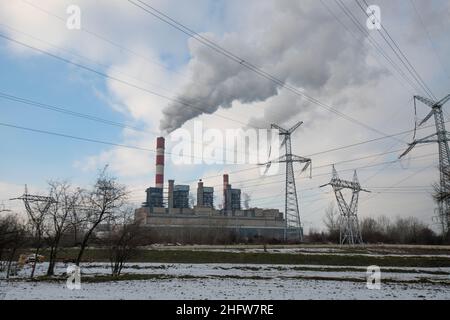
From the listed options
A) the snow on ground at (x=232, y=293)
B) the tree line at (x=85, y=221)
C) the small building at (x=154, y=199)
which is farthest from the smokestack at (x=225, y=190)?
the snow on ground at (x=232, y=293)

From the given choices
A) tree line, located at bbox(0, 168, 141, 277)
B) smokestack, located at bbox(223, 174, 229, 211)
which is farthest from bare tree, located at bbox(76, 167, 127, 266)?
smokestack, located at bbox(223, 174, 229, 211)

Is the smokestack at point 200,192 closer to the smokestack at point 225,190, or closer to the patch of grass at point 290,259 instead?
the smokestack at point 225,190

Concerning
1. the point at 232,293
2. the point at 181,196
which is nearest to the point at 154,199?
the point at 181,196

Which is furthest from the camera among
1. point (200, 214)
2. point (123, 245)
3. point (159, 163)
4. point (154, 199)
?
point (200, 214)

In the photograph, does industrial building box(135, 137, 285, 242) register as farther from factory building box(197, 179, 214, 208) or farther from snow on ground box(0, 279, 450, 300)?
snow on ground box(0, 279, 450, 300)

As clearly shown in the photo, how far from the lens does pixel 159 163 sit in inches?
4341

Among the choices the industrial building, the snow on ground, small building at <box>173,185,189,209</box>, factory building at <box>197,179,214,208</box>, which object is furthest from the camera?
factory building at <box>197,179,214,208</box>

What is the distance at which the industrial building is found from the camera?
113 meters

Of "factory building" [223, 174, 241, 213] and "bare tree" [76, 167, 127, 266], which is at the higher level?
"factory building" [223, 174, 241, 213]

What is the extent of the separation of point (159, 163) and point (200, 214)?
29277mm

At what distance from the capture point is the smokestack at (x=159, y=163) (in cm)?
10462

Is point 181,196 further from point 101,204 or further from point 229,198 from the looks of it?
point 101,204

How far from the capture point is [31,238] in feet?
125

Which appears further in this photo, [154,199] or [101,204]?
[154,199]
